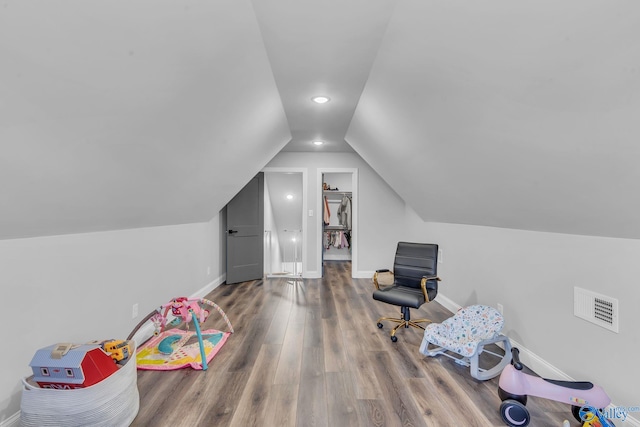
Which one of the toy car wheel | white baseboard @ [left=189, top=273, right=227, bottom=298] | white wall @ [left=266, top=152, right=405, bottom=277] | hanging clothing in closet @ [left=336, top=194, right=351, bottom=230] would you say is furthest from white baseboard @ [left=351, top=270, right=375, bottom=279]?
the toy car wheel

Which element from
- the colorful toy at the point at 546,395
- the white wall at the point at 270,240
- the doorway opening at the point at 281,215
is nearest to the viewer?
the colorful toy at the point at 546,395

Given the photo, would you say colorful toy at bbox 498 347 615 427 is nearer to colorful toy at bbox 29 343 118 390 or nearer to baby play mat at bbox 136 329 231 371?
baby play mat at bbox 136 329 231 371

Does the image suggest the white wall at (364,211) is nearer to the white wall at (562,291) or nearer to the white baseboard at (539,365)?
the white wall at (562,291)

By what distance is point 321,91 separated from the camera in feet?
10.3

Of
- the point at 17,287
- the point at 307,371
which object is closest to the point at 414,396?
the point at 307,371

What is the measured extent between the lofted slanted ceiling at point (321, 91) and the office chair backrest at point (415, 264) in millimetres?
659

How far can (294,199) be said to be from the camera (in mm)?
7527

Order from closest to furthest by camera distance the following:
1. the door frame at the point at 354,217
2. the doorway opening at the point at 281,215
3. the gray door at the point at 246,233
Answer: the gray door at the point at 246,233 → the door frame at the point at 354,217 → the doorway opening at the point at 281,215

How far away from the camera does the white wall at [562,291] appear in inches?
69.2

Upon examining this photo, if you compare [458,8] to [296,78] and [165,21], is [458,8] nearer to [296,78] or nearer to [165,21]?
[165,21]

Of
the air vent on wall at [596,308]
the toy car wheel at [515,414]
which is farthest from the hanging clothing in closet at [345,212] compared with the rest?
the toy car wheel at [515,414]

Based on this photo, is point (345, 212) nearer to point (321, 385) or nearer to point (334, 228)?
point (334, 228)

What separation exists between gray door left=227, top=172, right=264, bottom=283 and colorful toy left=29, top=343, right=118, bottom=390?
11.9 ft

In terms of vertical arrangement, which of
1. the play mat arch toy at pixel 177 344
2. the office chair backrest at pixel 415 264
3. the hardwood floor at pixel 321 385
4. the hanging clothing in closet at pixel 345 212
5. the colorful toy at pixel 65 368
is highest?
the hanging clothing in closet at pixel 345 212
